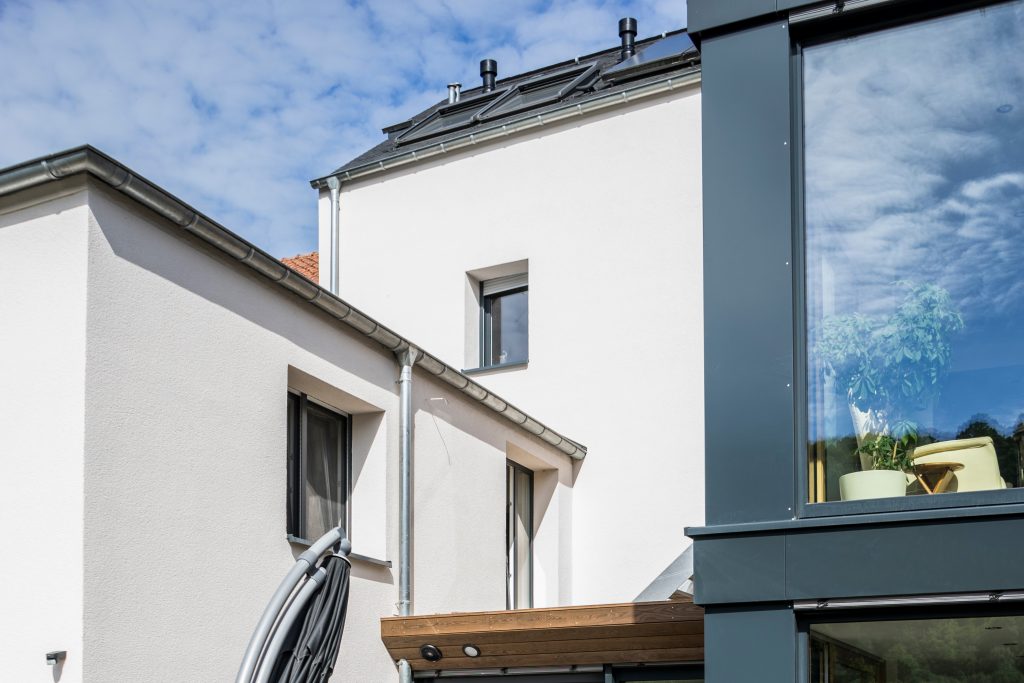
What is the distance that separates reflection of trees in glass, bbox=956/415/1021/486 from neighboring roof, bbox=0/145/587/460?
4.40m

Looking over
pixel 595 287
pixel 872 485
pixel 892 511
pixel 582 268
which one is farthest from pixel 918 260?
pixel 582 268

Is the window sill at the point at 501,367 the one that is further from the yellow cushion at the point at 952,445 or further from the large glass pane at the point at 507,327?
the yellow cushion at the point at 952,445

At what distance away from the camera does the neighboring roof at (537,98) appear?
1348 centimetres

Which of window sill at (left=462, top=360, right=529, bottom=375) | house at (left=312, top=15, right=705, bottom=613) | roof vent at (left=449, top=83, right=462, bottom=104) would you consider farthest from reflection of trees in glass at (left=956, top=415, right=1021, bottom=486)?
roof vent at (left=449, top=83, right=462, bottom=104)

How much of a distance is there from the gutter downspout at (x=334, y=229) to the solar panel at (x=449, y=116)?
1.02 meters

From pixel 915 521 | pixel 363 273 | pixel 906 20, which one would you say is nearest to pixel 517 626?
pixel 915 521

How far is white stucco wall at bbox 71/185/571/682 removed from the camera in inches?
254

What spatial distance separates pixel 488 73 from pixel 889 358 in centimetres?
1290

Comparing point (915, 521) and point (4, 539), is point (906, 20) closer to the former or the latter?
point (915, 521)

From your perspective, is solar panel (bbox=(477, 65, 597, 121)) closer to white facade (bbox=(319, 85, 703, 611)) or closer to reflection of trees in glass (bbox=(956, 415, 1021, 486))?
white facade (bbox=(319, 85, 703, 611))

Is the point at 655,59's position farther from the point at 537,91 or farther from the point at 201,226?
the point at 201,226

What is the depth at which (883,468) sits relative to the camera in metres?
5.45

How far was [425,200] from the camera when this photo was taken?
48.1 ft

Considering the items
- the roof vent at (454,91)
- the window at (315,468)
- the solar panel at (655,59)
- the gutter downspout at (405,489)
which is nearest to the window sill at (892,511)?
the window at (315,468)
